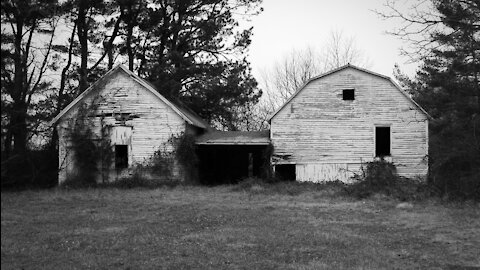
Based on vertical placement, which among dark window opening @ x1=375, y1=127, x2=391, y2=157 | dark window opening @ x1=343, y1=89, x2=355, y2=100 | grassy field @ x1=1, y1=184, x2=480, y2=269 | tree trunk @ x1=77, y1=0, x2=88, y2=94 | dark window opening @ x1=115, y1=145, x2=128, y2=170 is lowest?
grassy field @ x1=1, y1=184, x2=480, y2=269

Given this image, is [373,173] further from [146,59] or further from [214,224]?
[146,59]

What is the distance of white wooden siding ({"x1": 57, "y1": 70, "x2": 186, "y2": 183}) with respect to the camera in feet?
84.9

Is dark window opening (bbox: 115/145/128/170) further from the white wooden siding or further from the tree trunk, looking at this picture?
the tree trunk

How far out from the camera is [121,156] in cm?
2703

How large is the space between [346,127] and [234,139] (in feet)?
19.6

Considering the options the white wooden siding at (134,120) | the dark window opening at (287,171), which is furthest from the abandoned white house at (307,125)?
the dark window opening at (287,171)

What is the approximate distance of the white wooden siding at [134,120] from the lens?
25.9 metres

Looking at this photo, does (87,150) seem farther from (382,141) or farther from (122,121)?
(382,141)

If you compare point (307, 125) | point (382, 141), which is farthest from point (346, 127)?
point (382, 141)

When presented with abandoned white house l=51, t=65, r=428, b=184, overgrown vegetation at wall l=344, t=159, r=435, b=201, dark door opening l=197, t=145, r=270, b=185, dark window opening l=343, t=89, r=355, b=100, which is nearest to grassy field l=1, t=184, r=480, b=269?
overgrown vegetation at wall l=344, t=159, r=435, b=201

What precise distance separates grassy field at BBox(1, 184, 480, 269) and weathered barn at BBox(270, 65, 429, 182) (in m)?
6.26

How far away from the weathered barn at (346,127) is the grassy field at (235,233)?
6.26m

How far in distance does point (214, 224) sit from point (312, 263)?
191 inches

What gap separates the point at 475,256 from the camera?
33.8ft
